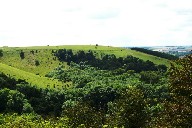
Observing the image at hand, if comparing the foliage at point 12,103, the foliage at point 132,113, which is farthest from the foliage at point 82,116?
the foliage at point 12,103

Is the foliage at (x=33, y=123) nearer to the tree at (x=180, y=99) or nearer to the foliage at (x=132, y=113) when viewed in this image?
the foliage at (x=132, y=113)

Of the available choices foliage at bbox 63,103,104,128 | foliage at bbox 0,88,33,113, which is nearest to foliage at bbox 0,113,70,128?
foliage at bbox 63,103,104,128

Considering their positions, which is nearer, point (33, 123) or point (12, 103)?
point (33, 123)

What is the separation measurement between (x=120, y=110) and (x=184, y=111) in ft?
85.3

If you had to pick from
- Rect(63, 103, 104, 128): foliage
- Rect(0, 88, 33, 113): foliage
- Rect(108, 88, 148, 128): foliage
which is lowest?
Rect(0, 88, 33, 113): foliage

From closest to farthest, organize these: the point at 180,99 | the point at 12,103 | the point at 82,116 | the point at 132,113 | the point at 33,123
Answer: the point at 180,99 → the point at 33,123 → the point at 132,113 → the point at 82,116 → the point at 12,103

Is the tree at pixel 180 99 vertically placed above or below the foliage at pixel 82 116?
above

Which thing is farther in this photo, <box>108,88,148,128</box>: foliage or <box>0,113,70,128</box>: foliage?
<box>108,88,148,128</box>: foliage

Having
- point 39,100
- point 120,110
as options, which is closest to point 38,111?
point 39,100

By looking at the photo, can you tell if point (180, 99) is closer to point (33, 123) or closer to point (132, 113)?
point (33, 123)

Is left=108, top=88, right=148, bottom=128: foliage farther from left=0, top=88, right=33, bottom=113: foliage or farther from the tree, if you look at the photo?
left=0, top=88, right=33, bottom=113: foliage

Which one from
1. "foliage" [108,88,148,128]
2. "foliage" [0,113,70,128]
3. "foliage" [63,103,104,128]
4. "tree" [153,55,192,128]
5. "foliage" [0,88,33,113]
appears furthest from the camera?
"foliage" [0,88,33,113]

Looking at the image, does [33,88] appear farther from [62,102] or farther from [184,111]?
[184,111]

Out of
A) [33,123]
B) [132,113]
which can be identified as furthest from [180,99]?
[132,113]
